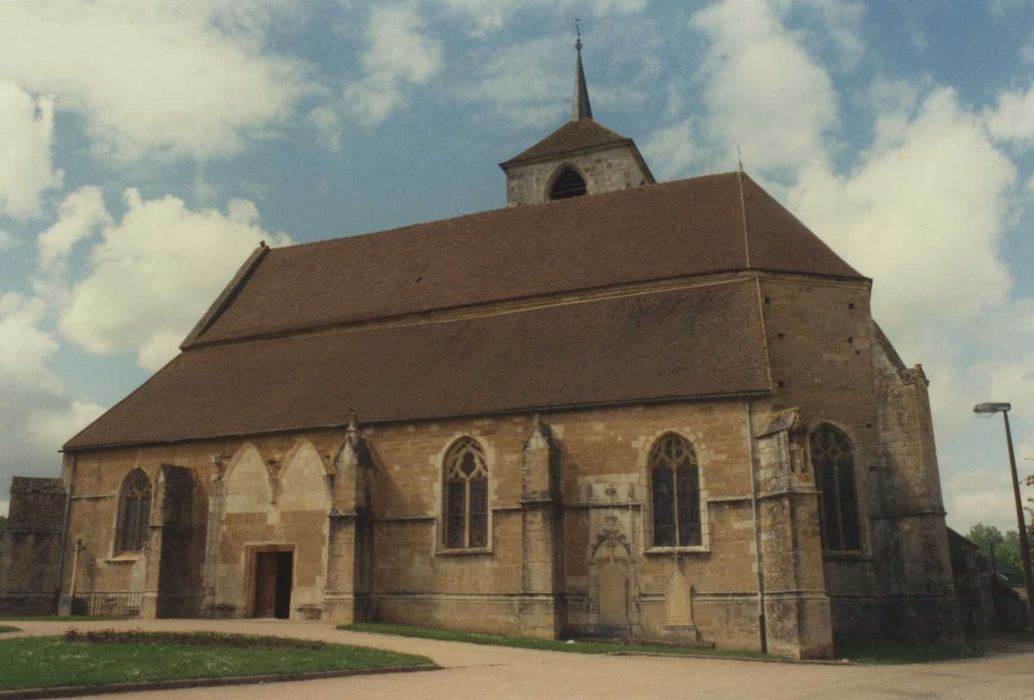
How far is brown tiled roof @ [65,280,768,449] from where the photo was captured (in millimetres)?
21797

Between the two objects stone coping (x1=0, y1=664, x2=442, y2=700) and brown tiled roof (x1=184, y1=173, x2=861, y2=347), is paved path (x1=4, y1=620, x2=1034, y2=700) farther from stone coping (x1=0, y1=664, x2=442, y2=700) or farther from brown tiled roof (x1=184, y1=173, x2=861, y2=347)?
brown tiled roof (x1=184, y1=173, x2=861, y2=347)

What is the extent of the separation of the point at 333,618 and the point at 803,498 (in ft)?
37.3

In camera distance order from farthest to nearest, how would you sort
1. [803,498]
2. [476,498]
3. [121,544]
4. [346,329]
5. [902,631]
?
[346,329] < [121,544] < [476,498] < [902,631] < [803,498]

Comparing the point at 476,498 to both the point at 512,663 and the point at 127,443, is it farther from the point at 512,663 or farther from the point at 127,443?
the point at 127,443

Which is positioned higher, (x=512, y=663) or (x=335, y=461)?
(x=335, y=461)

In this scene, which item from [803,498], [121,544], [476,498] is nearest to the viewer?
[803,498]

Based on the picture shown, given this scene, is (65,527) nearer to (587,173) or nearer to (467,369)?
(467,369)

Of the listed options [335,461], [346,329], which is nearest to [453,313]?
[346,329]

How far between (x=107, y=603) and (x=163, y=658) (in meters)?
13.0

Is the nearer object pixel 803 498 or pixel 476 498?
pixel 803 498

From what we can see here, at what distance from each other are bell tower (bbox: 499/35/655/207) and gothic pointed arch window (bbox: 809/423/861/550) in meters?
16.3

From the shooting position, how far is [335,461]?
22797 millimetres

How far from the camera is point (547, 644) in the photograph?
18.6 m


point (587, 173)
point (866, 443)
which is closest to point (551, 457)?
point (866, 443)
